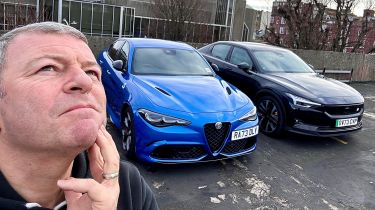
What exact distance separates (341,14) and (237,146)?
13.4 m

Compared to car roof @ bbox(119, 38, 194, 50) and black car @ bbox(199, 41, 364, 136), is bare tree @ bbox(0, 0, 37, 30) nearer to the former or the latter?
car roof @ bbox(119, 38, 194, 50)

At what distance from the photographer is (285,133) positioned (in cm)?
608

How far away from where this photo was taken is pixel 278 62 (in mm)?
6914

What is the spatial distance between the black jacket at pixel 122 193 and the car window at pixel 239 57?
5413 millimetres

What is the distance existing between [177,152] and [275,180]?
4.16 feet

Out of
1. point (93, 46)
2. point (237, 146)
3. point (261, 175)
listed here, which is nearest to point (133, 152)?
point (237, 146)

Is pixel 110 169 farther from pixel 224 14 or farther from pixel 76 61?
pixel 224 14

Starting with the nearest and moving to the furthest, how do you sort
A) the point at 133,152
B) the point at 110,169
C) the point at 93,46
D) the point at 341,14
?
the point at 110,169 → the point at 133,152 → the point at 93,46 → the point at 341,14

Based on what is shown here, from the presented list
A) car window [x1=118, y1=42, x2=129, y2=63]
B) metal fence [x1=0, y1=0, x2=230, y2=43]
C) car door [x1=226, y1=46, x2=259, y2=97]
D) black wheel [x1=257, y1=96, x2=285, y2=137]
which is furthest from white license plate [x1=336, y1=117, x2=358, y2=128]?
metal fence [x1=0, y1=0, x2=230, y2=43]

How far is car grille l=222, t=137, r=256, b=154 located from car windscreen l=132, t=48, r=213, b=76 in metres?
1.33

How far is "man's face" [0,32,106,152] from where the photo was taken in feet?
3.77

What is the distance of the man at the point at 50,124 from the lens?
3.77 feet

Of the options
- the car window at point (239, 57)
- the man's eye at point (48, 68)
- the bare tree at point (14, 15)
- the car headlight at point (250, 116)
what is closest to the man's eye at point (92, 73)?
the man's eye at point (48, 68)

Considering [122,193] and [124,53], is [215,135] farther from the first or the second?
[122,193]
